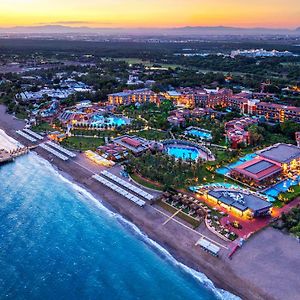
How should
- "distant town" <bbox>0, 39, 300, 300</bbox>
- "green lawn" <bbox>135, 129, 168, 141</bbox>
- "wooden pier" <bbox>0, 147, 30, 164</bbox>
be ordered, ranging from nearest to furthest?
"distant town" <bbox>0, 39, 300, 300</bbox> → "wooden pier" <bbox>0, 147, 30, 164</bbox> → "green lawn" <bbox>135, 129, 168, 141</bbox>

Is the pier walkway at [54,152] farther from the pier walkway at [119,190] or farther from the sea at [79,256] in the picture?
the sea at [79,256]

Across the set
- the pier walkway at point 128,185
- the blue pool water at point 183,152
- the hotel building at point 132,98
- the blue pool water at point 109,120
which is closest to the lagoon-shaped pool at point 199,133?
the blue pool water at point 183,152

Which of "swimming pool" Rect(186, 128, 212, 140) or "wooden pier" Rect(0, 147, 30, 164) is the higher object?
"swimming pool" Rect(186, 128, 212, 140)

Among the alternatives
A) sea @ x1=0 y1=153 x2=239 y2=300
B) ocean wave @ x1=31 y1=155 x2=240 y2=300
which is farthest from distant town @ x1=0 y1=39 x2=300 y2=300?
sea @ x1=0 y1=153 x2=239 y2=300

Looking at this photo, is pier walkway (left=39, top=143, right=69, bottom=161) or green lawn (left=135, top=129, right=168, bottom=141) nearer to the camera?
pier walkway (left=39, top=143, right=69, bottom=161)

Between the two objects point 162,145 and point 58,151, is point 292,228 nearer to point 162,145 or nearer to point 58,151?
point 162,145

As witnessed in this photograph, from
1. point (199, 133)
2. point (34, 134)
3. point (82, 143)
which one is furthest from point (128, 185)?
point (34, 134)

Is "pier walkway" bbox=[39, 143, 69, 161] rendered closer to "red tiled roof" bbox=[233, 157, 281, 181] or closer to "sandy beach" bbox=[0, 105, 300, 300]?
"sandy beach" bbox=[0, 105, 300, 300]
